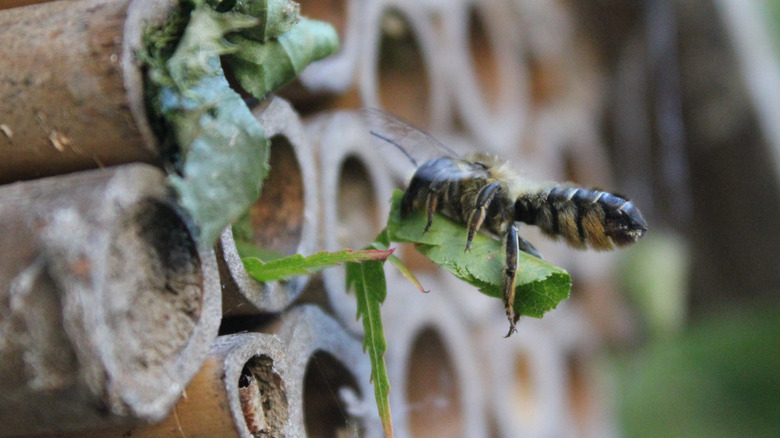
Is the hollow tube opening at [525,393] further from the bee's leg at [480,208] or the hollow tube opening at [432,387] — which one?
the bee's leg at [480,208]

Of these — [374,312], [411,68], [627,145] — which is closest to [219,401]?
[374,312]

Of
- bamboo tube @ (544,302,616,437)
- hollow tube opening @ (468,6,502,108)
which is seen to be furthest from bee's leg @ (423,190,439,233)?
bamboo tube @ (544,302,616,437)

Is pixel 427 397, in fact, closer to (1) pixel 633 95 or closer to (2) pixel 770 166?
(2) pixel 770 166

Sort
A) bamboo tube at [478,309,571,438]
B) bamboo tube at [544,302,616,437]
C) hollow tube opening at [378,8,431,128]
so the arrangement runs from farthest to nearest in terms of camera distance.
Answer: bamboo tube at [544,302,616,437] → bamboo tube at [478,309,571,438] → hollow tube opening at [378,8,431,128]

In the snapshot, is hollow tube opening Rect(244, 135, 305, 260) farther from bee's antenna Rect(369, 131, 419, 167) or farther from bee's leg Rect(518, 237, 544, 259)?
bee's leg Rect(518, 237, 544, 259)

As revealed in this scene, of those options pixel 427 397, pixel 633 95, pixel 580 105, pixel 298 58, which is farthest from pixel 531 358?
pixel 298 58

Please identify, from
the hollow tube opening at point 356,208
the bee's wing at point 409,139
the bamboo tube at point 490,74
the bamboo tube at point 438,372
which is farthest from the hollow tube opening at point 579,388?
the bee's wing at point 409,139
